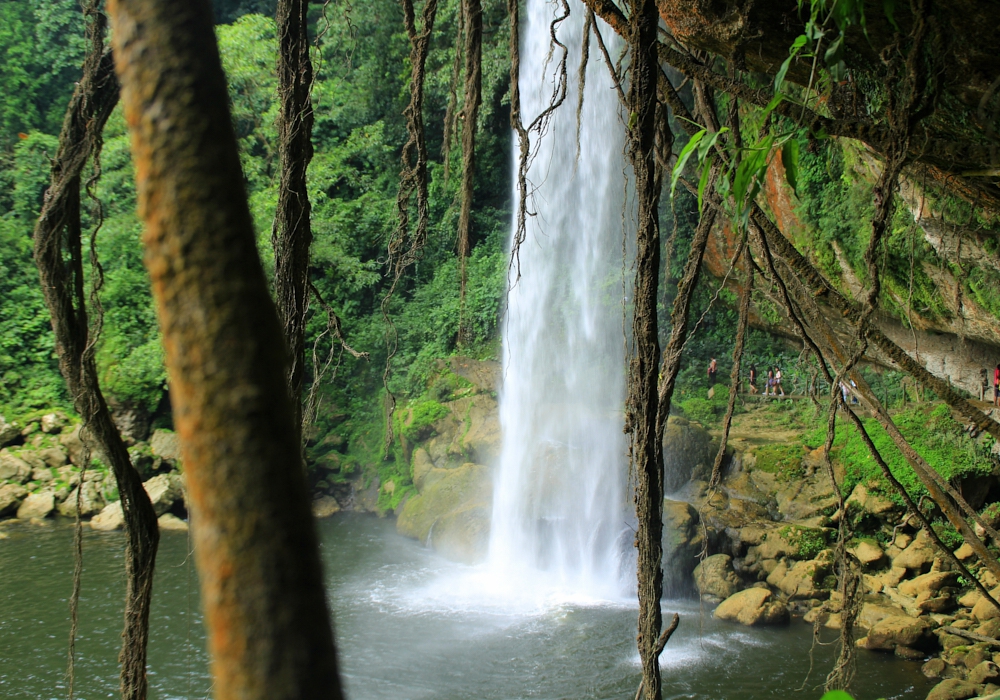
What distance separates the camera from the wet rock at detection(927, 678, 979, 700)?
5.72m

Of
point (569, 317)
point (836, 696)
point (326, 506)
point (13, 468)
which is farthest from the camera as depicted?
point (569, 317)

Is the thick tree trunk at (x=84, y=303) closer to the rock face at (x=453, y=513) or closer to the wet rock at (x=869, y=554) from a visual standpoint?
the rock face at (x=453, y=513)

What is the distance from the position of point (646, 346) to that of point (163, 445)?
12.0 m

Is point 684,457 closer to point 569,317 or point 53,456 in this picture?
point 569,317

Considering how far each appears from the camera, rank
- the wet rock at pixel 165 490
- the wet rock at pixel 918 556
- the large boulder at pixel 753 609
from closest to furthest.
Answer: the large boulder at pixel 753 609 → the wet rock at pixel 918 556 → the wet rock at pixel 165 490

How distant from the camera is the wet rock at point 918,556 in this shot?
824cm

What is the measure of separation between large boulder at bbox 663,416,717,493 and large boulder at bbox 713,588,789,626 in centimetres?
285

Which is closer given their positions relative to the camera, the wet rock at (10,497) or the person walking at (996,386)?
the person walking at (996,386)

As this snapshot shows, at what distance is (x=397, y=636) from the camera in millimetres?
7660

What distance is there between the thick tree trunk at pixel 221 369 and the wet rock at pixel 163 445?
42.1ft

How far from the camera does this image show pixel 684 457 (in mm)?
10938

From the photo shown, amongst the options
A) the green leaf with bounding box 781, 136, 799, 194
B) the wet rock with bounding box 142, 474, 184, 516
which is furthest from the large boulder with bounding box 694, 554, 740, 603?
the wet rock with bounding box 142, 474, 184, 516

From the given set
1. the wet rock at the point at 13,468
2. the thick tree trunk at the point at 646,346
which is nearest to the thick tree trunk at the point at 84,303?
the thick tree trunk at the point at 646,346

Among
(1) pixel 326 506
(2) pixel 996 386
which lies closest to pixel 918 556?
(2) pixel 996 386
